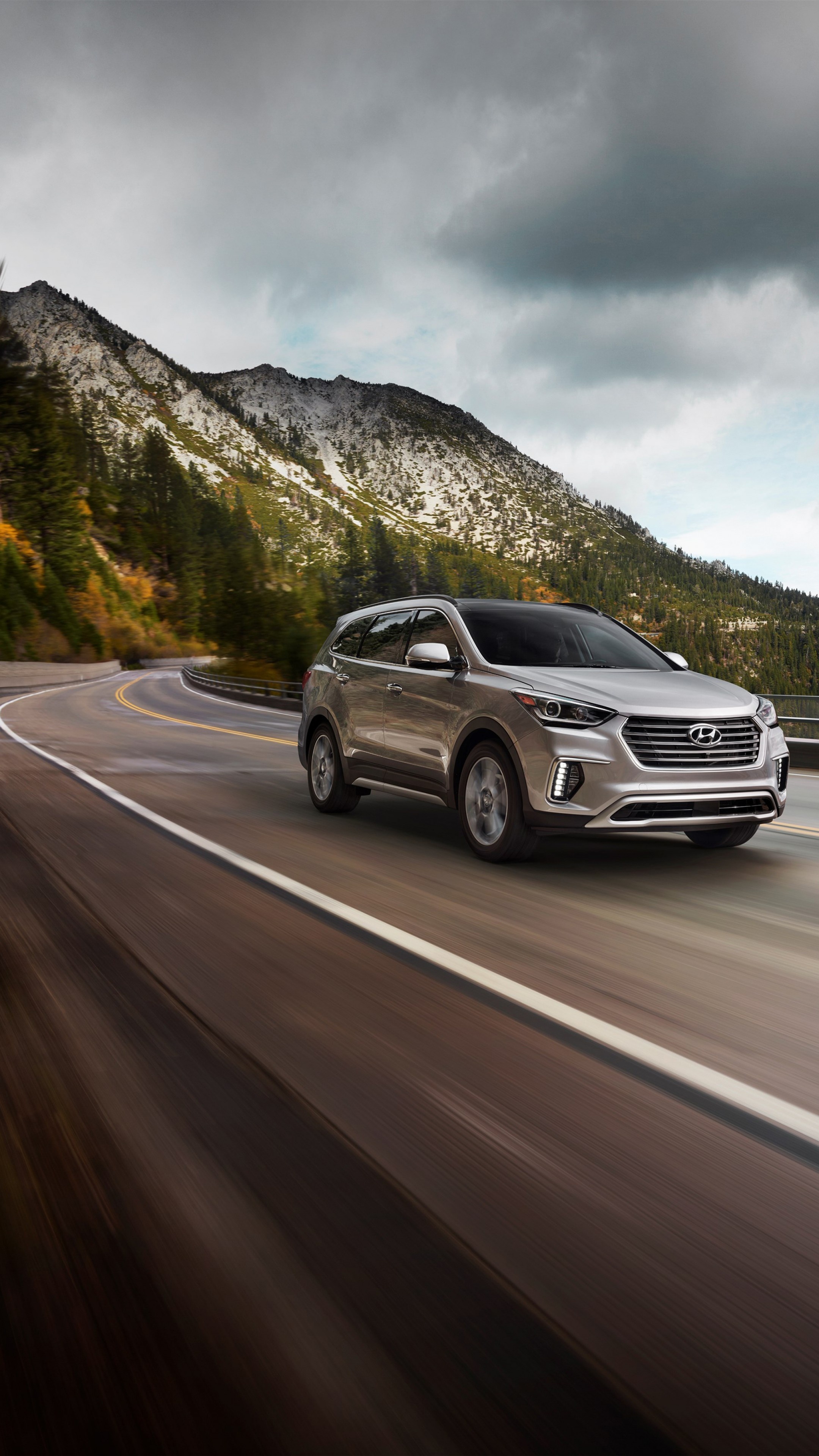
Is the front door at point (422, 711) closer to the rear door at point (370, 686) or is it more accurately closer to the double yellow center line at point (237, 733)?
the rear door at point (370, 686)

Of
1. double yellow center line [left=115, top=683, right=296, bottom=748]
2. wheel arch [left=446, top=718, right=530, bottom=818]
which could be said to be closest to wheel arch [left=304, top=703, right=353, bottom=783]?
wheel arch [left=446, top=718, right=530, bottom=818]

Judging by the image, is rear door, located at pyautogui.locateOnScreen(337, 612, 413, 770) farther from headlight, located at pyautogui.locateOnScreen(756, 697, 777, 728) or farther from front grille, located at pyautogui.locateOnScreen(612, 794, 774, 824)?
headlight, located at pyautogui.locateOnScreen(756, 697, 777, 728)

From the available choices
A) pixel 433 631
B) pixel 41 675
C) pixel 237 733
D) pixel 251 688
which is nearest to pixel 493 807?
pixel 433 631

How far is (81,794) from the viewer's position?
1088 cm

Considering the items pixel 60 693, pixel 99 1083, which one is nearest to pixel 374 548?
pixel 60 693

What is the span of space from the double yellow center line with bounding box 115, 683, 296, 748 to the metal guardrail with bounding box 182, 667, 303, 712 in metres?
4.65

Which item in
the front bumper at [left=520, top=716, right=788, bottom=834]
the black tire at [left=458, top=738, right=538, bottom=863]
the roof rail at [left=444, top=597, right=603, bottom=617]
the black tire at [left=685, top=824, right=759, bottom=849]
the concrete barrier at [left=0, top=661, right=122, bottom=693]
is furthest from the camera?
the concrete barrier at [left=0, top=661, right=122, bottom=693]

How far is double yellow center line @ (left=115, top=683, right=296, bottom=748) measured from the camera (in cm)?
1948

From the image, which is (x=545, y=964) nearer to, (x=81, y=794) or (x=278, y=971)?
(x=278, y=971)

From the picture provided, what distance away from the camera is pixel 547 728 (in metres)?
A: 6.56

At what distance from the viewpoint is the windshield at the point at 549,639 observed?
7676 mm

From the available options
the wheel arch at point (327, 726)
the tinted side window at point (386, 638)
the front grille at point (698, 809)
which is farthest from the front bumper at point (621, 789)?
the wheel arch at point (327, 726)

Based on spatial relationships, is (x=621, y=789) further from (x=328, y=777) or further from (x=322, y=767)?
(x=322, y=767)

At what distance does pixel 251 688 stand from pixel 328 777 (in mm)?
39142
